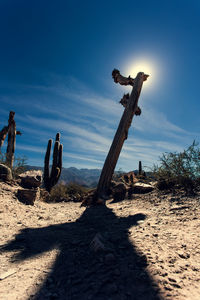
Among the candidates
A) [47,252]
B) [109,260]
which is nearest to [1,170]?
[47,252]

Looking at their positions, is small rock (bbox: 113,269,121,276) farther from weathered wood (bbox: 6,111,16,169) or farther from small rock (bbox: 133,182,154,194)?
weathered wood (bbox: 6,111,16,169)

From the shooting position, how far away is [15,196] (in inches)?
205

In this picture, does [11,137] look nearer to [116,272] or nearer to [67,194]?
[67,194]

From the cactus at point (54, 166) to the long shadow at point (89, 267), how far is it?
771 centimetres

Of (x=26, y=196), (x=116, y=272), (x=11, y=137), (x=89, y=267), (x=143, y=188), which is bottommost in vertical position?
(x=26, y=196)

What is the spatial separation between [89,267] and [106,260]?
20 cm

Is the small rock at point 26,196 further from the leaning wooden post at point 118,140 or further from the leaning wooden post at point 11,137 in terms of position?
the leaning wooden post at point 11,137

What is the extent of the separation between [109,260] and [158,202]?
3.23 m

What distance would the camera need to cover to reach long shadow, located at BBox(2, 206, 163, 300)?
61.2 inches

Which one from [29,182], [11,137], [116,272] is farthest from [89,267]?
[11,137]

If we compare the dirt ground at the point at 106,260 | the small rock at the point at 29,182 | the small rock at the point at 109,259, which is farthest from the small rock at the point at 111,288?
the small rock at the point at 29,182

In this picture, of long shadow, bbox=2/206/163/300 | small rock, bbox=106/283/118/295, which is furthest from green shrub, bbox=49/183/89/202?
small rock, bbox=106/283/118/295

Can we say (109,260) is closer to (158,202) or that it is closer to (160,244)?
(160,244)

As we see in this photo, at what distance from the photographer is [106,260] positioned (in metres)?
1.98
